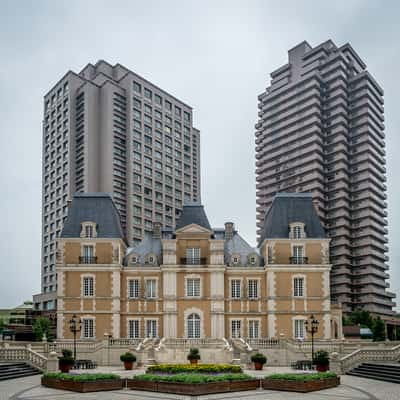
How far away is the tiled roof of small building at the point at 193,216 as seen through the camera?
5753 cm

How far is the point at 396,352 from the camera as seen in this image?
42.2m

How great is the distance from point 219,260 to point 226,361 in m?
12.3

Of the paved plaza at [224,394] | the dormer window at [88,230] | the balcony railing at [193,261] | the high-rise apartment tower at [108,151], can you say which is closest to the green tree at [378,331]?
the balcony railing at [193,261]

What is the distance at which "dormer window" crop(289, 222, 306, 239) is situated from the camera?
186 ft

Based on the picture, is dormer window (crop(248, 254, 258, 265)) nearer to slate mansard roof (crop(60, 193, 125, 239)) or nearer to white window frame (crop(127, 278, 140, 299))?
white window frame (crop(127, 278, 140, 299))

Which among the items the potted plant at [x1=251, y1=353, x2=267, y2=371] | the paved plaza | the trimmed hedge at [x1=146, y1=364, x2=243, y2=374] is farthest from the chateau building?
the paved plaza

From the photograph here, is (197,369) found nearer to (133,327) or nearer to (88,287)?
(133,327)

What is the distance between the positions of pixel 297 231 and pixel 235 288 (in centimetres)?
801

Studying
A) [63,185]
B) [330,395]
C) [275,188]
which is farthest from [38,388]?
[275,188]

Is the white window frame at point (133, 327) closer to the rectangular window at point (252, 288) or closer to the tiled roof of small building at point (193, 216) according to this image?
the tiled roof of small building at point (193, 216)

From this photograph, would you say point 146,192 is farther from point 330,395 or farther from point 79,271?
point 330,395

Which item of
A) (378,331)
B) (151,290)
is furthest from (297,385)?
(378,331)

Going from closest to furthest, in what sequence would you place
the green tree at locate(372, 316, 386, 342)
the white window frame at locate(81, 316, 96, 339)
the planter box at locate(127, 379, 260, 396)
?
the planter box at locate(127, 379, 260, 396)
the white window frame at locate(81, 316, 96, 339)
the green tree at locate(372, 316, 386, 342)

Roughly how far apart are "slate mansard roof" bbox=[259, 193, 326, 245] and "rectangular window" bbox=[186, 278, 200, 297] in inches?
313
